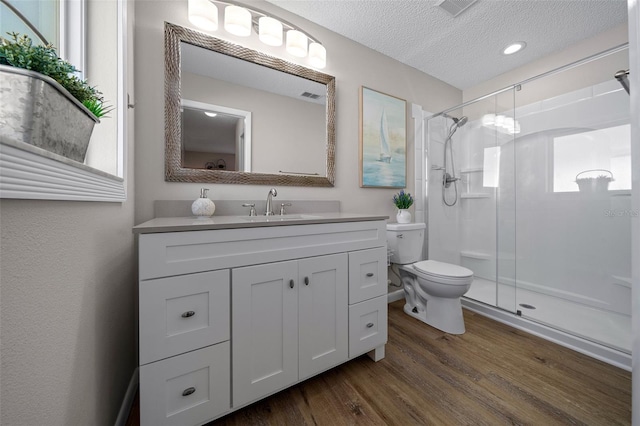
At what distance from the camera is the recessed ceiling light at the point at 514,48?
7.00 ft

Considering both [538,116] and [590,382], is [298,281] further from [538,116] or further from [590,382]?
[538,116]

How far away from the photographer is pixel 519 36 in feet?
6.66

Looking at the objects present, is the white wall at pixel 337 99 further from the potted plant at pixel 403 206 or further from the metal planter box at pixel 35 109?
the metal planter box at pixel 35 109

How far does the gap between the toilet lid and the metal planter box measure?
203cm

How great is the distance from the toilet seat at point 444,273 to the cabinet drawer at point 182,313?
1488 mm

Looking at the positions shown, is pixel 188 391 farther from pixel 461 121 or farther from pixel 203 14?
pixel 461 121

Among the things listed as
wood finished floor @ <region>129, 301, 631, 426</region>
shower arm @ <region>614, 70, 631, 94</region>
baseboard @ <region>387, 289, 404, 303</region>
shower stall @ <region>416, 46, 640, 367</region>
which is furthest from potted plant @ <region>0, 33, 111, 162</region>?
shower stall @ <region>416, 46, 640, 367</region>

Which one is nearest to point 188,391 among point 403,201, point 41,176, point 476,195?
point 41,176

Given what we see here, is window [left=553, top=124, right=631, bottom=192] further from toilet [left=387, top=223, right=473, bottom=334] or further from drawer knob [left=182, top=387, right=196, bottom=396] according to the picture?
drawer knob [left=182, top=387, right=196, bottom=396]

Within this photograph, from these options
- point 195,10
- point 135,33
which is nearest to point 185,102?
point 135,33

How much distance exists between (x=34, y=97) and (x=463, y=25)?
2.59 metres

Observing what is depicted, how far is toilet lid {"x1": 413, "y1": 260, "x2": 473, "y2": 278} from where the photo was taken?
174 centimetres

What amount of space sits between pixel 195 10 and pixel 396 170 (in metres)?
1.92

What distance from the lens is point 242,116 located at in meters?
1.56
